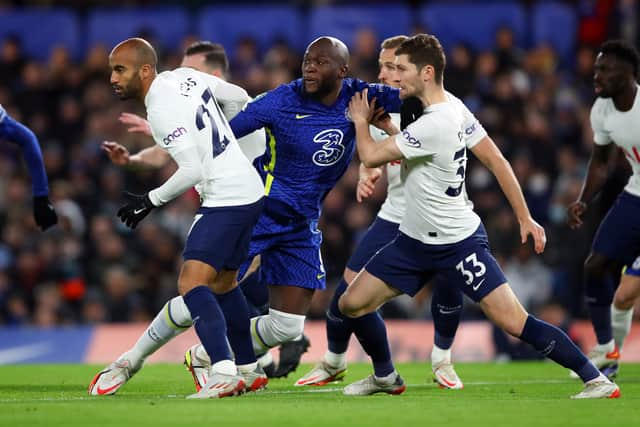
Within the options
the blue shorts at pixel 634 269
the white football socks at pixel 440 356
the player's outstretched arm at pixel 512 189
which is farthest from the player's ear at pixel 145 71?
the blue shorts at pixel 634 269

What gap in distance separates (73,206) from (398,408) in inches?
378

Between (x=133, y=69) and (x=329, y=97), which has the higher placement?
(x=133, y=69)

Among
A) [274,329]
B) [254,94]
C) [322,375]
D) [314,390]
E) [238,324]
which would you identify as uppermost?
[238,324]

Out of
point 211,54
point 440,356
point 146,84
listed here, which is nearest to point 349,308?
point 440,356

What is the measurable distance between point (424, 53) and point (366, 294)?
1530mm

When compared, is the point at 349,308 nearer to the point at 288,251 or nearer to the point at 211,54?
the point at 288,251

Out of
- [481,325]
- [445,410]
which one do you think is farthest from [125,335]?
[445,410]

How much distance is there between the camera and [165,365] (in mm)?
11539

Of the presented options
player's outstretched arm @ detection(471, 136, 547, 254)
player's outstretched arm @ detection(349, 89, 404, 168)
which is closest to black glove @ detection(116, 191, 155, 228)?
player's outstretched arm @ detection(349, 89, 404, 168)

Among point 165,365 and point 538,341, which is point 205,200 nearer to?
point 538,341

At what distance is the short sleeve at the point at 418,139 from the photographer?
7.18 meters

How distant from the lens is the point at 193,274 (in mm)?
7066

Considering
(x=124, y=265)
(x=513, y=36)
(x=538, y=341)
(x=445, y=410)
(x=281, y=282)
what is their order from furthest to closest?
(x=513, y=36), (x=124, y=265), (x=281, y=282), (x=538, y=341), (x=445, y=410)

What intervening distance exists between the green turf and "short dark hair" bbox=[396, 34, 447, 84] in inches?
80.5
